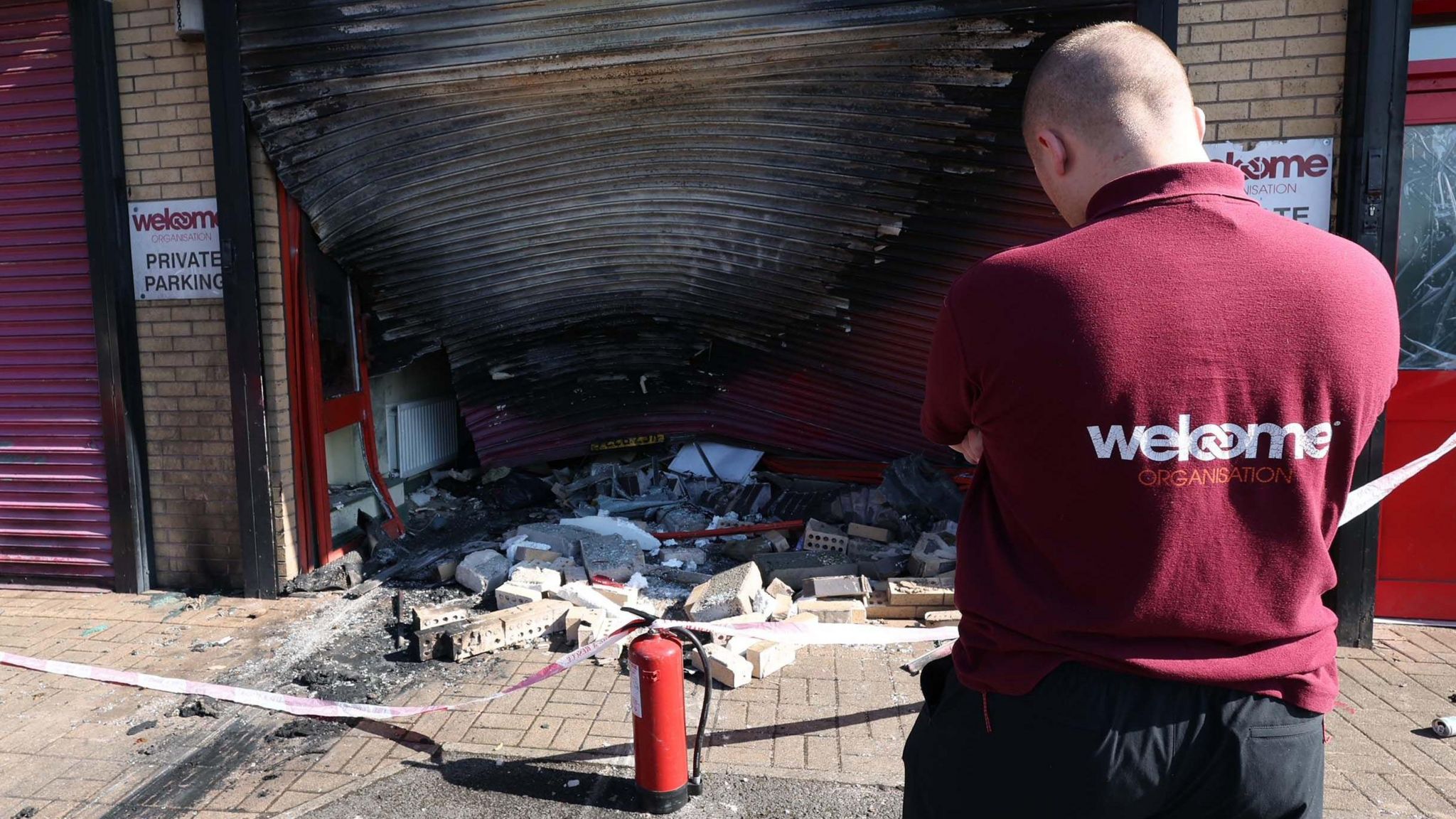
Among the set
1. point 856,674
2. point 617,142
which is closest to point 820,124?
point 617,142

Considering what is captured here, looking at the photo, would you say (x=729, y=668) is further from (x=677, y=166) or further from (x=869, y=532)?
(x=677, y=166)

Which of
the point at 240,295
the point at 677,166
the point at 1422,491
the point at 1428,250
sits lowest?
the point at 1422,491

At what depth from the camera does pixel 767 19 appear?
4.67 meters

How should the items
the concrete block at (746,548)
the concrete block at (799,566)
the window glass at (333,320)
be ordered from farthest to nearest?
the concrete block at (746,548)
the window glass at (333,320)
the concrete block at (799,566)

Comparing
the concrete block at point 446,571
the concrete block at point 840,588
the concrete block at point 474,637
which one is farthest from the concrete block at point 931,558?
the concrete block at point 446,571

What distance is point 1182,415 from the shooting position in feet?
4.25

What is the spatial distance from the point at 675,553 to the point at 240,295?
126 inches

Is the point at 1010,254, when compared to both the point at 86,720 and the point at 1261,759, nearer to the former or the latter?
the point at 1261,759

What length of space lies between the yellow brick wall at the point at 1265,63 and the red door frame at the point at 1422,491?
57cm

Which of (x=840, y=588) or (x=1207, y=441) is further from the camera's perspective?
(x=840, y=588)

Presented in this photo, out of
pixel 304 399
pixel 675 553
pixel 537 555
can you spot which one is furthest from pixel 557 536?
pixel 304 399

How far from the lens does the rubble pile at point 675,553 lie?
479cm

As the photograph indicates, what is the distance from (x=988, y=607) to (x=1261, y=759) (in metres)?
0.45

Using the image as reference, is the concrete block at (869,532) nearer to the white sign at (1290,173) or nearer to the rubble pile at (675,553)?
the rubble pile at (675,553)
